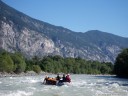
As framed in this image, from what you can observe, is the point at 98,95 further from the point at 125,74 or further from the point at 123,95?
the point at 125,74

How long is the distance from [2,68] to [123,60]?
5438 cm

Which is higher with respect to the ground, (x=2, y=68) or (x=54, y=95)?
(x=2, y=68)

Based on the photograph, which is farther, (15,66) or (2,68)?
(15,66)

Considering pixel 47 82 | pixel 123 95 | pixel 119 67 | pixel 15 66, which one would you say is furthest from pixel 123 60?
pixel 123 95

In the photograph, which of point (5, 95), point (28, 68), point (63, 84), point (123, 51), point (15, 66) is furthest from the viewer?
point (28, 68)

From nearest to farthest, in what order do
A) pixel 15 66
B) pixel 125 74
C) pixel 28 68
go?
pixel 125 74
pixel 15 66
pixel 28 68

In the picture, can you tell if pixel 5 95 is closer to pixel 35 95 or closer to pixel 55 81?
pixel 35 95

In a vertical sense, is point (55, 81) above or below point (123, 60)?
below

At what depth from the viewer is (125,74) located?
130875 millimetres

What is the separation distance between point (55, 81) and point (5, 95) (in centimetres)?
2608

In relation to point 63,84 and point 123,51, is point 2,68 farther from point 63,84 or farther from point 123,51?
point 63,84

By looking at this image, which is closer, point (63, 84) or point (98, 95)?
point (98, 95)

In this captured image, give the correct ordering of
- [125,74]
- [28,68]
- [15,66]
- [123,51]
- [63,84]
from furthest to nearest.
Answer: [28,68]
[15,66]
[123,51]
[125,74]
[63,84]

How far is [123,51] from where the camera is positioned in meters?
140
